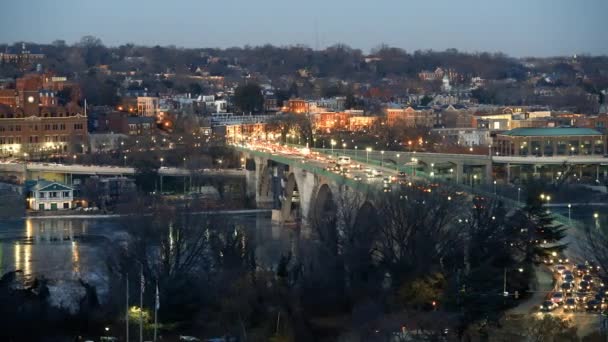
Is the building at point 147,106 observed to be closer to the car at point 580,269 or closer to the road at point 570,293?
the road at point 570,293

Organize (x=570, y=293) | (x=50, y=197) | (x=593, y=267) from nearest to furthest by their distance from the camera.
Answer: (x=593, y=267)
(x=570, y=293)
(x=50, y=197)

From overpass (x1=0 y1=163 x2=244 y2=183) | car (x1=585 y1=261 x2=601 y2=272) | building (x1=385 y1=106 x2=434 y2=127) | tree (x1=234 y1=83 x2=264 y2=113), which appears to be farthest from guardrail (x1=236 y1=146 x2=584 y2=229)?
tree (x1=234 y1=83 x2=264 y2=113)

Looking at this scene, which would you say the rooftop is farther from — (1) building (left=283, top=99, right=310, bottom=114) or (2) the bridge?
(1) building (left=283, top=99, right=310, bottom=114)

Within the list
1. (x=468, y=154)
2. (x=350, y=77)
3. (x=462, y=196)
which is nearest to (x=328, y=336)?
(x=462, y=196)

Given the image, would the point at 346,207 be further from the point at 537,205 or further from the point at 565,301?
the point at 565,301

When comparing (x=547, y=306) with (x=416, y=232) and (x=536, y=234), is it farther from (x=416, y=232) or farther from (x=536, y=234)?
(x=416, y=232)

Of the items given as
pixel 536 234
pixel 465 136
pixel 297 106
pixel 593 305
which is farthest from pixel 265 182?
pixel 297 106
